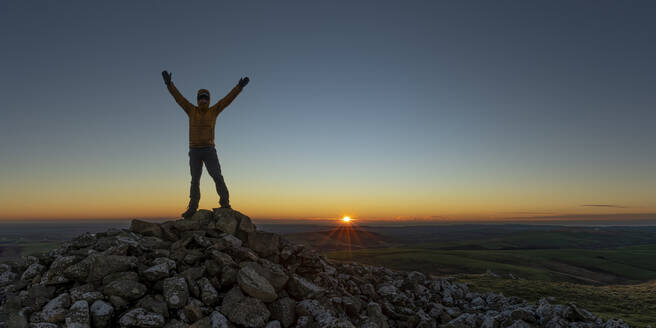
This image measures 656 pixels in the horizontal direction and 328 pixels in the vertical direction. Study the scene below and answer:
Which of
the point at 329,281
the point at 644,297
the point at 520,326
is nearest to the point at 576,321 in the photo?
the point at 520,326

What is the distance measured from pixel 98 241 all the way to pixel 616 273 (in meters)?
101

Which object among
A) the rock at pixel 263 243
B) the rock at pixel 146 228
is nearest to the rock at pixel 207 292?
the rock at pixel 263 243

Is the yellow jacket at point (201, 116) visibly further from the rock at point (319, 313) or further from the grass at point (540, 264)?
the grass at point (540, 264)

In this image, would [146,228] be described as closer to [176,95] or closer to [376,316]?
[176,95]

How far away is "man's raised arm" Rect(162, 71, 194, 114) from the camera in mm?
12539

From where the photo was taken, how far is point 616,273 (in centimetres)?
7375

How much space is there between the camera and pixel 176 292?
7605mm

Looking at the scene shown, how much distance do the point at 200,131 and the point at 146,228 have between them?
4037 millimetres

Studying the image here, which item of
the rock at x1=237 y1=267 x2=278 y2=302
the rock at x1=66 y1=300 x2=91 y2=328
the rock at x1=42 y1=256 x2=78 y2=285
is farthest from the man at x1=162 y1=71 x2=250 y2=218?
the rock at x1=66 y1=300 x2=91 y2=328

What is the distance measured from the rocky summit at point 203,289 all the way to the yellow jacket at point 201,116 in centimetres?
289

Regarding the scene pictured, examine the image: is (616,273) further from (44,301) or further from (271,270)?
(44,301)

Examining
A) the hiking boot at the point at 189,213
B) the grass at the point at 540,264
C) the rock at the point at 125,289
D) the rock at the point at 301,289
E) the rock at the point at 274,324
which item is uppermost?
the hiking boot at the point at 189,213

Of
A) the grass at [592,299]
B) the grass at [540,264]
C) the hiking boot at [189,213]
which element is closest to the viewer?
the hiking boot at [189,213]

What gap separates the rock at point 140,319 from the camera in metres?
6.75
